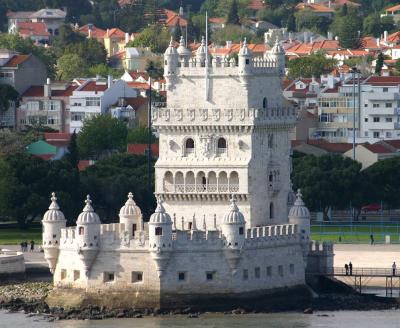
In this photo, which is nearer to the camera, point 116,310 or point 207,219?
point 116,310

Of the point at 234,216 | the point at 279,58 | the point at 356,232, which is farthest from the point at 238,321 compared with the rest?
the point at 356,232

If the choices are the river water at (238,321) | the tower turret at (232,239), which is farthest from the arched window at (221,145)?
the river water at (238,321)

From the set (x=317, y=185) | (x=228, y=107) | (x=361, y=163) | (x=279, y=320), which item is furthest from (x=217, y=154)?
(x=361, y=163)

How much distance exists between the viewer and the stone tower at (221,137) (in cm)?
12244

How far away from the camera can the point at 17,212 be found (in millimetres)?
149000

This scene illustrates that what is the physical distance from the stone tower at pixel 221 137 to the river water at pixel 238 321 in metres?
6.72

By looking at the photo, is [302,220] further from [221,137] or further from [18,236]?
[18,236]

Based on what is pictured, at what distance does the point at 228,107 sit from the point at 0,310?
12179 millimetres

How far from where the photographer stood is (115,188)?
508 ft

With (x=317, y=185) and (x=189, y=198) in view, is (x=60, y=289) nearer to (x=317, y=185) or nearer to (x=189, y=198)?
(x=189, y=198)

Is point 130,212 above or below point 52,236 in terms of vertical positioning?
above

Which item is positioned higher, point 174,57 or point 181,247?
point 174,57

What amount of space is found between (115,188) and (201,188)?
1251 inches

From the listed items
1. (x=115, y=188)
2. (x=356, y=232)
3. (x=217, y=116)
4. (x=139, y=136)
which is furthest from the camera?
(x=139, y=136)
